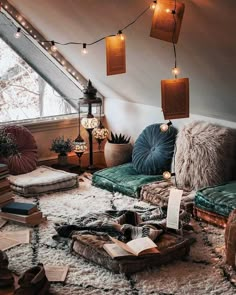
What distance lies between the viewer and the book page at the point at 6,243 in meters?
3.35

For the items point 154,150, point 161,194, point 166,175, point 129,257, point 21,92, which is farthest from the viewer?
point 21,92

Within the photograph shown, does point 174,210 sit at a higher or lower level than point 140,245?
higher

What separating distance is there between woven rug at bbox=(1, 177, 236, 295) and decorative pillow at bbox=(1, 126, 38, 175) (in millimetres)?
1025

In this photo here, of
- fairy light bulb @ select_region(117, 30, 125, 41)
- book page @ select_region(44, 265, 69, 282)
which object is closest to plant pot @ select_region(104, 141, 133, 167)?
fairy light bulb @ select_region(117, 30, 125, 41)

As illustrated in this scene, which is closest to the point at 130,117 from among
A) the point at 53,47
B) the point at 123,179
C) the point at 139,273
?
the point at 123,179

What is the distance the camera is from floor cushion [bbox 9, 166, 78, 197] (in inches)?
175

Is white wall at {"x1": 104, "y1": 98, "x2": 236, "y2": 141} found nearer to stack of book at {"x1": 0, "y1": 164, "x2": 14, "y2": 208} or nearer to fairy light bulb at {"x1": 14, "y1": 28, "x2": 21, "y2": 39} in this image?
fairy light bulb at {"x1": 14, "y1": 28, "x2": 21, "y2": 39}

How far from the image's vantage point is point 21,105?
5227 millimetres

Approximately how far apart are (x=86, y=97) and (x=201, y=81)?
1.46 metres

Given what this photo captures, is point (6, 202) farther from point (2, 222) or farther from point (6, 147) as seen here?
point (6, 147)

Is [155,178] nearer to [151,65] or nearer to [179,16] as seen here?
[151,65]

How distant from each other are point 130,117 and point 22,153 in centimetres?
117

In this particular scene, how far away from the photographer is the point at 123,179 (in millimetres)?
4504

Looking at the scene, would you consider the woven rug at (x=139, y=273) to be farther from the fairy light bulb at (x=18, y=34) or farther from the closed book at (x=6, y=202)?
the fairy light bulb at (x=18, y=34)
